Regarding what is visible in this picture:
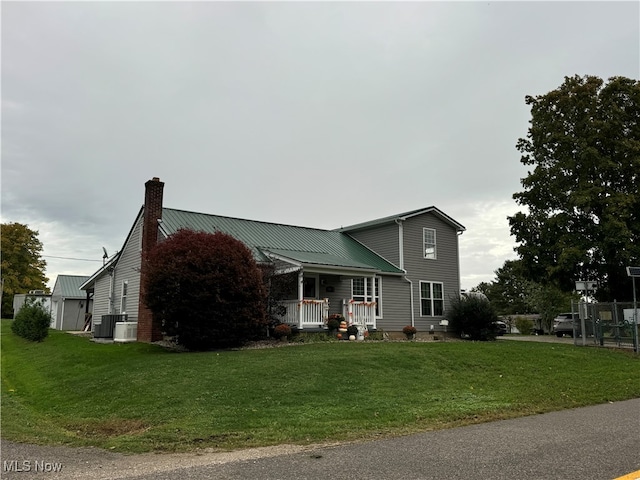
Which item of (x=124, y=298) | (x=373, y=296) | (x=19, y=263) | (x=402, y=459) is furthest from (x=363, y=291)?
(x=19, y=263)

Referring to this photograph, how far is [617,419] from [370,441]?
15.3 ft

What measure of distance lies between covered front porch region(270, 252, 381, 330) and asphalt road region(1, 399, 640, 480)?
41.0 ft

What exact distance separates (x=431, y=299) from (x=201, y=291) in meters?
13.7

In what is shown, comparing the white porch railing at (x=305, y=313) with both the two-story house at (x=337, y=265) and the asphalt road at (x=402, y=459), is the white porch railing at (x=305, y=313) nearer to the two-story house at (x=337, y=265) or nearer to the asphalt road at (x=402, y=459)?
the two-story house at (x=337, y=265)

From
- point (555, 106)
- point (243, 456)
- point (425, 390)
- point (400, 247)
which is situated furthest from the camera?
point (555, 106)

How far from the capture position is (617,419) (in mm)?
8891

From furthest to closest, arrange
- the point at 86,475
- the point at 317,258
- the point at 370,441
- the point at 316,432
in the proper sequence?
the point at 317,258 < the point at 316,432 < the point at 370,441 < the point at 86,475

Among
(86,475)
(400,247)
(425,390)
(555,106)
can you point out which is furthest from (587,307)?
(86,475)

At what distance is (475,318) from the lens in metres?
24.4

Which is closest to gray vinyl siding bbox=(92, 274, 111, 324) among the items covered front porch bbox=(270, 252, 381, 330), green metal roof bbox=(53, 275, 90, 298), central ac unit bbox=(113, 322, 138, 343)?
central ac unit bbox=(113, 322, 138, 343)

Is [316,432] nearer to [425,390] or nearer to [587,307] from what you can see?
[425,390]

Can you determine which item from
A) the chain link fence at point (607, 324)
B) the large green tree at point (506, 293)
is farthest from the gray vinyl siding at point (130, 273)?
the large green tree at point (506, 293)

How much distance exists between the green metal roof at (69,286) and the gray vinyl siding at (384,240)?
88.3 ft

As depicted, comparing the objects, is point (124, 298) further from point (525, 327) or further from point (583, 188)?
point (525, 327)
